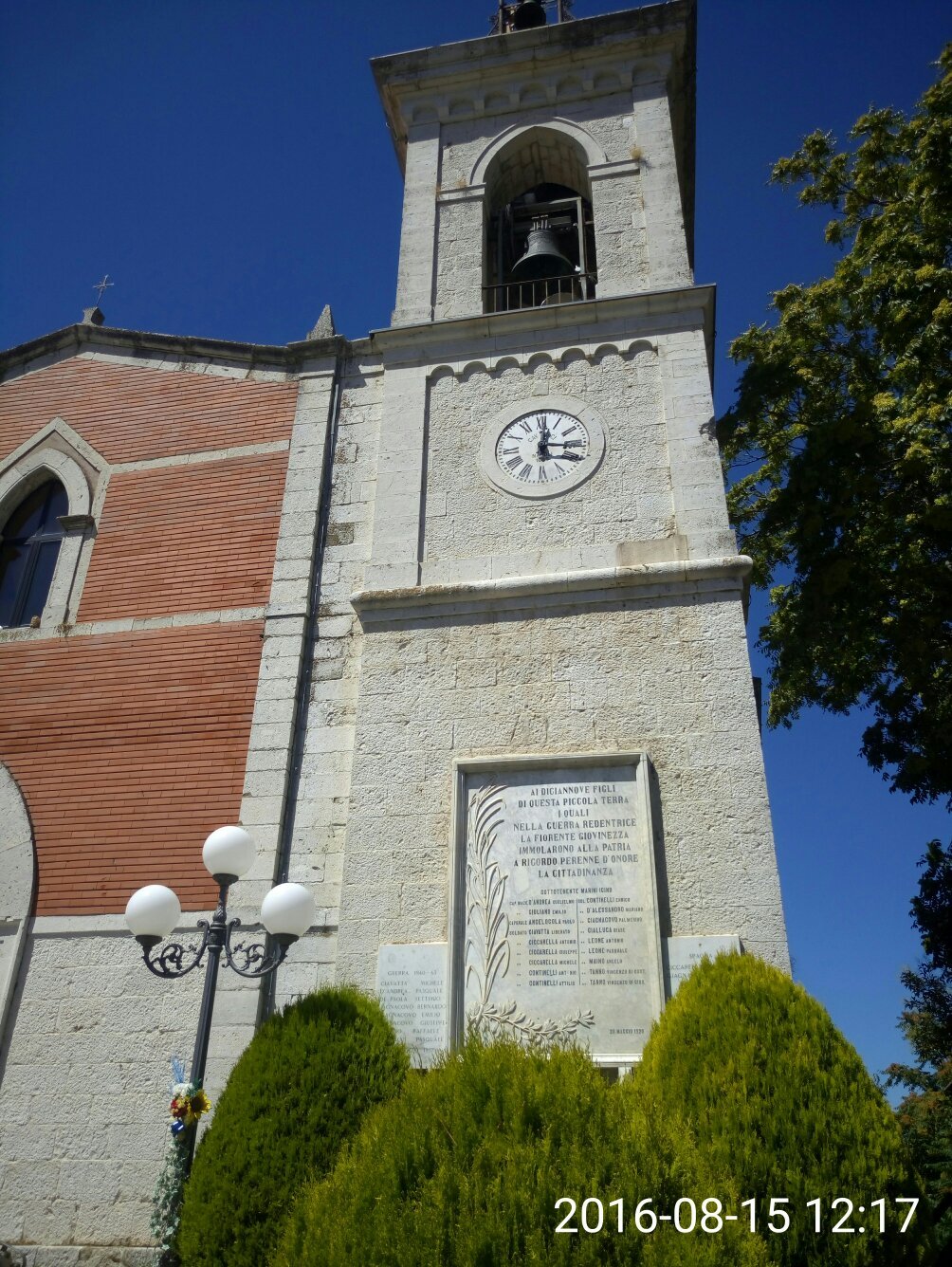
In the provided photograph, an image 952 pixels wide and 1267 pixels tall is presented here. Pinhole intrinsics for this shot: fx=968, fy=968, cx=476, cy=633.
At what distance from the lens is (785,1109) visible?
15.0 feet

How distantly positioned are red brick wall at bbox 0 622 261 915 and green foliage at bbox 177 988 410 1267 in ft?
7.10

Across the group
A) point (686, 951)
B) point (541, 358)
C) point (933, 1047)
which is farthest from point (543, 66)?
point (933, 1047)

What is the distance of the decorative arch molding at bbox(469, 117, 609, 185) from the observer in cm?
1149

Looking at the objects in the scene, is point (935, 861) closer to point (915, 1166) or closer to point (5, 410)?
point (915, 1166)

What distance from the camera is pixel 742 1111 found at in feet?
15.0

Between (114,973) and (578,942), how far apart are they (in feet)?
11.9

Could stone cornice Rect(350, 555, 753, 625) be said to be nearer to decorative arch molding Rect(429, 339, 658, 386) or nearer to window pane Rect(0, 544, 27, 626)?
decorative arch molding Rect(429, 339, 658, 386)

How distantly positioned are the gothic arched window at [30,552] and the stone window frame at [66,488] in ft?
0.34

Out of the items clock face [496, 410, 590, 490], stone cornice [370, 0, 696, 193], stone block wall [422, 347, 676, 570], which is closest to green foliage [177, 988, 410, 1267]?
stone block wall [422, 347, 676, 570]

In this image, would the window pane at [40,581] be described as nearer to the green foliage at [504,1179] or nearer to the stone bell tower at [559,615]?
the stone bell tower at [559,615]

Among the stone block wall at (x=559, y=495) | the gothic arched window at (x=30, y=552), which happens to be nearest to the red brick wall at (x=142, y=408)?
the gothic arched window at (x=30, y=552)

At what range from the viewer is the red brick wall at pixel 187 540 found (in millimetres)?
9328

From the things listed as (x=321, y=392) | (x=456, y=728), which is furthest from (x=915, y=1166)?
(x=321, y=392)
